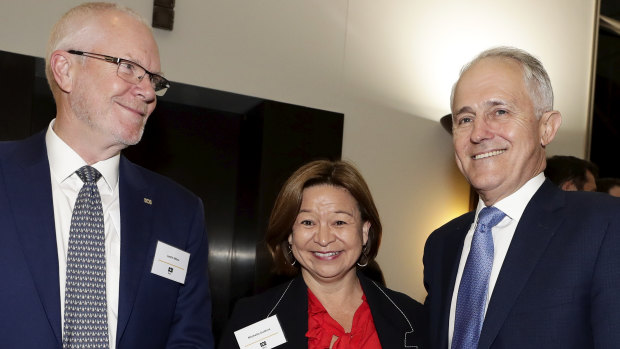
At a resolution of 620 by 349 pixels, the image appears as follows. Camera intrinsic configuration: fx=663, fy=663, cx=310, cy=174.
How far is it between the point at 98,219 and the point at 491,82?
1292 mm

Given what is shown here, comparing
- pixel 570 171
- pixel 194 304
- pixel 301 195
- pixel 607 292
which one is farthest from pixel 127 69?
pixel 570 171

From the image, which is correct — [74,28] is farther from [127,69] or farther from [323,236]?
[323,236]

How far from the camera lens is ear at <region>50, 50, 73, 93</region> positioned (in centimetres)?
219

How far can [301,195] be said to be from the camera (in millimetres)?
2760

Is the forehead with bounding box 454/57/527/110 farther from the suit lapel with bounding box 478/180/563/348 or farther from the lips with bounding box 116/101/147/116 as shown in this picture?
the lips with bounding box 116/101/147/116

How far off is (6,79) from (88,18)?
173 cm

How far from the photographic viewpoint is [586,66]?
5879 millimetres

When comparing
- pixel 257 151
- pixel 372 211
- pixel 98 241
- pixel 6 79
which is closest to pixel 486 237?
pixel 372 211

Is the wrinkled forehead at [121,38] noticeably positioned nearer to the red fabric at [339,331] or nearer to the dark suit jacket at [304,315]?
the dark suit jacket at [304,315]

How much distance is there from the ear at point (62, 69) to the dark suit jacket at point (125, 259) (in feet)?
0.61

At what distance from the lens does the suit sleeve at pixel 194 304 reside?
2217 millimetres

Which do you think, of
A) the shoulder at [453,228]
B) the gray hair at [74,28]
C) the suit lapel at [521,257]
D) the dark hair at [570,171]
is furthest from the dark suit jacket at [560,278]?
the dark hair at [570,171]

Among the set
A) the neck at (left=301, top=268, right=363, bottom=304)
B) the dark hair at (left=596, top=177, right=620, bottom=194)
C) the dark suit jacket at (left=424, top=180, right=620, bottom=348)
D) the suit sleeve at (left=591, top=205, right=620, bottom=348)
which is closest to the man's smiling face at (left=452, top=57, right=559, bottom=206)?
the dark suit jacket at (left=424, top=180, right=620, bottom=348)

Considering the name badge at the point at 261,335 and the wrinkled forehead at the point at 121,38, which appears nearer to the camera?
the wrinkled forehead at the point at 121,38
